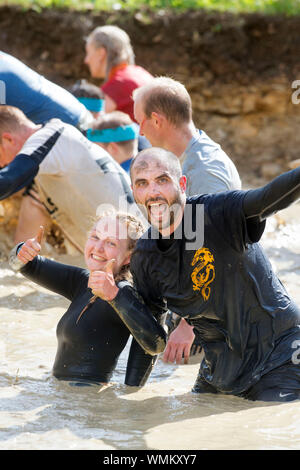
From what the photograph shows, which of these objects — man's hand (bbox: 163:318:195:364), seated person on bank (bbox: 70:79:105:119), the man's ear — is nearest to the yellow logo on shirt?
man's hand (bbox: 163:318:195:364)

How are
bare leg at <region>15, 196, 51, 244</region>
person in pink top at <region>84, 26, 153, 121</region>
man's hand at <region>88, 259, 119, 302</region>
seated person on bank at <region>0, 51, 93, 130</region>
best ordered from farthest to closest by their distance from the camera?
person in pink top at <region>84, 26, 153, 121</region>, bare leg at <region>15, 196, 51, 244</region>, seated person on bank at <region>0, 51, 93, 130</region>, man's hand at <region>88, 259, 119, 302</region>

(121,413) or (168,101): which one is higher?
(168,101)

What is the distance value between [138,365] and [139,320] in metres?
0.49

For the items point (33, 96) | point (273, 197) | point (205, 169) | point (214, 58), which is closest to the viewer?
point (273, 197)

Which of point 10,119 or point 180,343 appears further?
point 10,119

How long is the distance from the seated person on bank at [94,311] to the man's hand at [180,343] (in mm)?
520

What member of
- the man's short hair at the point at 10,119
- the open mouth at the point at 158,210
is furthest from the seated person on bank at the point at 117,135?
the open mouth at the point at 158,210

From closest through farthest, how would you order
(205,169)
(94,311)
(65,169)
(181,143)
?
(94,311) → (205,169) → (181,143) → (65,169)

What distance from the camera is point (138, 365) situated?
3.63 m

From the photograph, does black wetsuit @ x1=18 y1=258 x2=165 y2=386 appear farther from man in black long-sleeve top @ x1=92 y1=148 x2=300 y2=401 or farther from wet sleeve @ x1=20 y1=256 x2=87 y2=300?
man in black long-sleeve top @ x1=92 y1=148 x2=300 y2=401

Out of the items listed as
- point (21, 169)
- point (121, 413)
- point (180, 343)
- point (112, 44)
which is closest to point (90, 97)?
point (112, 44)

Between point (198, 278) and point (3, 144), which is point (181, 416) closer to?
point (198, 278)

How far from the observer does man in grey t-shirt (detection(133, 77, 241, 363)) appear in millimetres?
4102

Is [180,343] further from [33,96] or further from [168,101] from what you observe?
[33,96]
